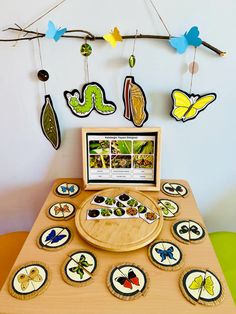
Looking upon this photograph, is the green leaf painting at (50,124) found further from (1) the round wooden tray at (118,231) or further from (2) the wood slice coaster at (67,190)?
(1) the round wooden tray at (118,231)

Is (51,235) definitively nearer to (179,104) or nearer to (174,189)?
(174,189)

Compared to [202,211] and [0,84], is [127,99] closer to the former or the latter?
[0,84]

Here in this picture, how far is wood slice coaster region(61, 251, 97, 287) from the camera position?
74cm

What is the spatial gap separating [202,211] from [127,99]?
0.57 meters

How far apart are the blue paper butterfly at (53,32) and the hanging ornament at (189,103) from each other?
39cm

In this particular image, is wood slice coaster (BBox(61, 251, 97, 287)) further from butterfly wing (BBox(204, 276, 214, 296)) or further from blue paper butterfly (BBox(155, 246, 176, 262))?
butterfly wing (BBox(204, 276, 214, 296))

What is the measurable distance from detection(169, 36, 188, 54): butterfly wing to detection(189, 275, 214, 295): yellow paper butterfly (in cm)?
64

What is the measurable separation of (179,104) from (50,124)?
0.45 meters

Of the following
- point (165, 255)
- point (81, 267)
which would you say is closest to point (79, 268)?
point (81, 267)

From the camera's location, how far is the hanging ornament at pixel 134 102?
37.9 inches

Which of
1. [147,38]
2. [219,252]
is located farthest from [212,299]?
[147,38]

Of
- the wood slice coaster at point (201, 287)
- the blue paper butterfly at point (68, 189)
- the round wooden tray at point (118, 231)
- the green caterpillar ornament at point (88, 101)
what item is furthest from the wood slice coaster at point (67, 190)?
the wood slice coaster at point (201, 287)

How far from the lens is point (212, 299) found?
0.70 meters

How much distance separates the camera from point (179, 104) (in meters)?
0.96
